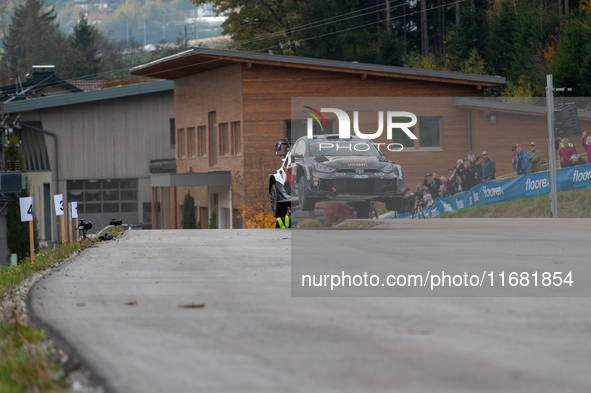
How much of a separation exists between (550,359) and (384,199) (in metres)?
13.7

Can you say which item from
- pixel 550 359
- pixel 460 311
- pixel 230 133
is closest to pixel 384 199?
pixel 460 311

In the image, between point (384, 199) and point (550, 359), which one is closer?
point (550, 359)

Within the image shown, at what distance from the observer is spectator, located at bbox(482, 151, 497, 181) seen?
1019 inches

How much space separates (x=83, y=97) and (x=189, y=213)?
1208 cm

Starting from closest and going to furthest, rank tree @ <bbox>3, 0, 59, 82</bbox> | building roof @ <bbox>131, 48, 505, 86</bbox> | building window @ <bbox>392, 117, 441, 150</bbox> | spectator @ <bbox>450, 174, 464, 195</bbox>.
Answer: building window @ <bbox>392, 117, 441, 150</bbox> < spectator @ <bbox>450, 174, 464, 195</bbox> < building roof @ <bbox>131, 48, 505, 86</bbox> < tree @ <bbox>3, 0, 59, 82</bbox>

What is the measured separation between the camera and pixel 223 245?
16.3 m

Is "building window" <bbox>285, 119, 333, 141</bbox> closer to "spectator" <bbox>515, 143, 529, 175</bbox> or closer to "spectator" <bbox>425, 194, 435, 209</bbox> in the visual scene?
"spectator" <bbox>425, 194, 435, 209</bbox>

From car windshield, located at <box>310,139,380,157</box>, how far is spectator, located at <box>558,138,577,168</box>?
28.6 ft

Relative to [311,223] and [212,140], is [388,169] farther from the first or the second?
[212,140]

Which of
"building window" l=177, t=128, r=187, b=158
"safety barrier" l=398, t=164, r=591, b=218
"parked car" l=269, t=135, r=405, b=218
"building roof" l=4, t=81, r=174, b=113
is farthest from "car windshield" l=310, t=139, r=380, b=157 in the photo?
"building roof" l=4, t=81, r=174, b=113

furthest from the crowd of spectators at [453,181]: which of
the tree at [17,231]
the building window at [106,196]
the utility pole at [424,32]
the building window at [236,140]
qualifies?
the utility pole at [424,32]

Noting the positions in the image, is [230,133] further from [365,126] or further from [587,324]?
[587,324]

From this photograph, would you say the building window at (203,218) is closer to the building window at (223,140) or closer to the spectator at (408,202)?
the building window at (223,140)

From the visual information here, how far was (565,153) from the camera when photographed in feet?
84.6
